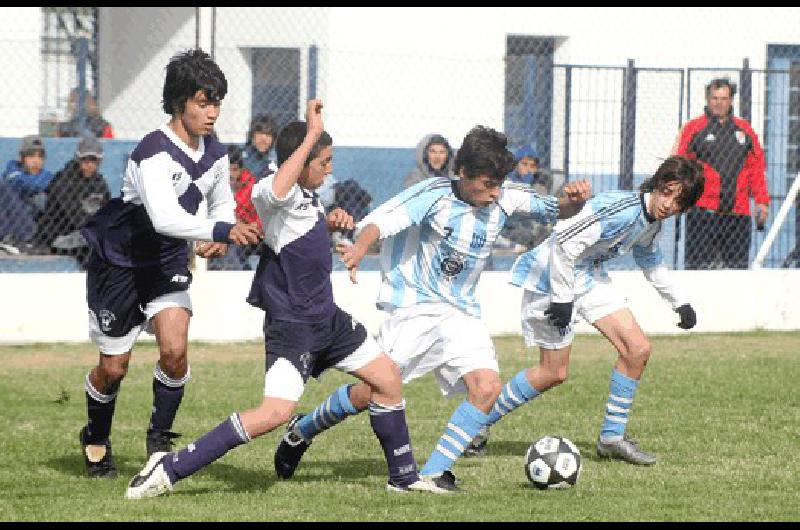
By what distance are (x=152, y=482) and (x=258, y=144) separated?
7020 millimetres

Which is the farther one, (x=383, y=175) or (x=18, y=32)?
(x=18, y=32)

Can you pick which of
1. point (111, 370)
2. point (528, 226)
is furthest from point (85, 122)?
point (111, 370)

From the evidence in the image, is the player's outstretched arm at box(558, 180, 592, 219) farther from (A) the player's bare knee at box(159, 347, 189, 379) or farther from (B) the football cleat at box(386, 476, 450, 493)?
(A) the player's bare knee at box(159, 347, 189, 379)

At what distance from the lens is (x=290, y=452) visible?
7.87 meters

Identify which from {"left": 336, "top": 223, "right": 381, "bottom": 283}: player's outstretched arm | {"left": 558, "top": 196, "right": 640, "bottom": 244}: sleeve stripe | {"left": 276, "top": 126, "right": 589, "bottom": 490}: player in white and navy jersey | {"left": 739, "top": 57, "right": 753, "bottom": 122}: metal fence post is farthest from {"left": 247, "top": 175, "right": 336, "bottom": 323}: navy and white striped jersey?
{"left": 739, "top": 57, "right": 753, "bottom": 122}: metal fence post

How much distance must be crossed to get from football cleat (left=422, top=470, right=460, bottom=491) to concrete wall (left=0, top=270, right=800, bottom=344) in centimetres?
607

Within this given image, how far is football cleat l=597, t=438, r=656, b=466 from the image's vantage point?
840 centimetres

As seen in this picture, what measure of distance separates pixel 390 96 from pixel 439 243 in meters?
7.35

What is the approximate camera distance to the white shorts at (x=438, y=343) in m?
7.84

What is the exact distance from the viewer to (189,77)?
7438 mm

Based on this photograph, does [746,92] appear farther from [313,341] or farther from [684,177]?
[313,341]

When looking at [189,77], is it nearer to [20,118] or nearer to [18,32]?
[20,118]

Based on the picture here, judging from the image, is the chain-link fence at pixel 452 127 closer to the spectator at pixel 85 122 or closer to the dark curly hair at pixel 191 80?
the spectator at pixel 85 122
